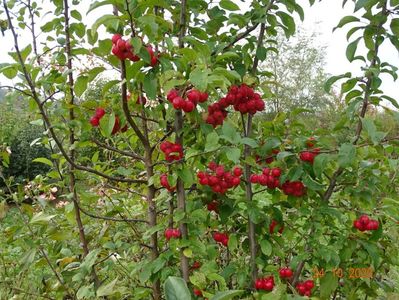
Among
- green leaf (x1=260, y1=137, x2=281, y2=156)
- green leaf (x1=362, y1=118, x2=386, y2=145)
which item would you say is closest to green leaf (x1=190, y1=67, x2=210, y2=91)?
green leaf (x1=260, y1=137, x2=281, y2=156)

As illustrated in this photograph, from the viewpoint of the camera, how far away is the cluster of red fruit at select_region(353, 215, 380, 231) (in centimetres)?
187

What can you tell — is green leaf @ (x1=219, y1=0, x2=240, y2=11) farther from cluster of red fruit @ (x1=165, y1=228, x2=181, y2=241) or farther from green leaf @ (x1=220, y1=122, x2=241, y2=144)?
cluster of red fruit @ (x1=165, y1=228, x2=181, y2=241)

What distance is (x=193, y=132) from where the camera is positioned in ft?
5.82

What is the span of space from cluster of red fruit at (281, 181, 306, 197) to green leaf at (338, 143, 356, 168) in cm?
25

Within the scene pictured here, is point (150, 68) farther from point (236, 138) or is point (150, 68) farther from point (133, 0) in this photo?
point (236, 138)

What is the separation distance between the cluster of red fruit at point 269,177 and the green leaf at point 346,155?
26cm

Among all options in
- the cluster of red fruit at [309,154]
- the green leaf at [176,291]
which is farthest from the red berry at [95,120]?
the green leaf at [176,291]

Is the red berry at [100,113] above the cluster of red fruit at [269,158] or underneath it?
above

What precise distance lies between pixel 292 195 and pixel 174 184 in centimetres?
56

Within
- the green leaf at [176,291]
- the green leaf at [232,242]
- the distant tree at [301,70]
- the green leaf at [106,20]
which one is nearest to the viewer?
the green leaf at [176,291]

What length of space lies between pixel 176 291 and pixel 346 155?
4.24ft

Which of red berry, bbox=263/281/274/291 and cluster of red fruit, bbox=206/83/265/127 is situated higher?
cluster of red fruit, bbox=206/83/265/127

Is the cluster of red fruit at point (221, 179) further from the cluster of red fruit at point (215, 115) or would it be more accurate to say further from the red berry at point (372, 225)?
the red berry at point (372, 225)

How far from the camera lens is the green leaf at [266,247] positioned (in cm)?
182
